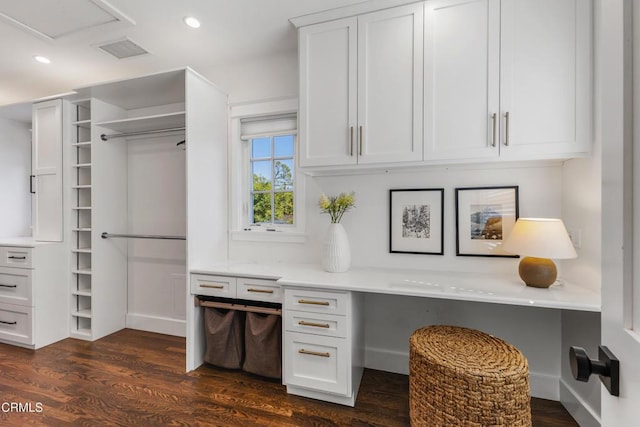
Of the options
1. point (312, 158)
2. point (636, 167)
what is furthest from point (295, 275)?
point (636, 167)

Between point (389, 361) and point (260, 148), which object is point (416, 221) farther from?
point (260, 148)

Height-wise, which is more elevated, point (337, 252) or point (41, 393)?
point (337, 252)

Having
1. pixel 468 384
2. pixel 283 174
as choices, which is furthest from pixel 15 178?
pixel 468 384

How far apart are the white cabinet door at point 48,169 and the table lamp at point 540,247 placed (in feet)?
13.1

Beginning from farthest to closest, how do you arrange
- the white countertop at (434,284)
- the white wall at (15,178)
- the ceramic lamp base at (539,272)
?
the white wall at (15,178)
the ceramic lamp base at (539,272)
the white countertop at (434,284)

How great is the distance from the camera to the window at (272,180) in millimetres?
2781

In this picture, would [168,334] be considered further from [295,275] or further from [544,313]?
[544,313]

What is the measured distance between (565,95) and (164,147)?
3.34m

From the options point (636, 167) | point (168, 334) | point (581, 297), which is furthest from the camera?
point (168, 334)

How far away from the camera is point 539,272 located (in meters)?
1.81

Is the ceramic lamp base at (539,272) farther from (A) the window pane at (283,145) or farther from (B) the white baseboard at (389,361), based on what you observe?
(A) the window pane at (283,145)

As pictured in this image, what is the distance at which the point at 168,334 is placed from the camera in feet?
10.2

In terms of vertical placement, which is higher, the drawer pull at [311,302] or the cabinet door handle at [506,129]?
the cabinet door handle at [506,129]

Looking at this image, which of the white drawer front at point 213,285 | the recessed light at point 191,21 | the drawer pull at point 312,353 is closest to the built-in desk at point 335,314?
the drawer pull at point 312,353
